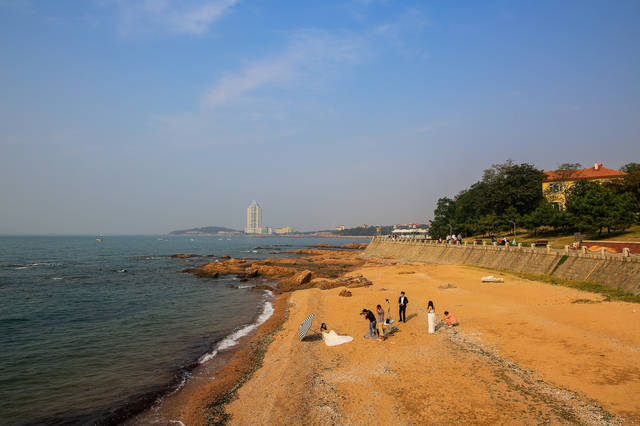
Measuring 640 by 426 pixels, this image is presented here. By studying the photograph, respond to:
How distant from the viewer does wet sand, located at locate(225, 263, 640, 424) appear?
10211mm

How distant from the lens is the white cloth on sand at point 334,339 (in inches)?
685

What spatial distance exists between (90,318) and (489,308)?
28.8 meters

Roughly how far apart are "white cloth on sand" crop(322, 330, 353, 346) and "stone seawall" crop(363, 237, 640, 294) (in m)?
18.9

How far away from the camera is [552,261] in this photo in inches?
1248

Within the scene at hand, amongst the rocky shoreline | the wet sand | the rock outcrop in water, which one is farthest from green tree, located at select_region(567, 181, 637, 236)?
the rocky shoreline

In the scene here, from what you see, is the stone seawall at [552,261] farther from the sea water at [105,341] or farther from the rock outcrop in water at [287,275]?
the sea water at [105,341]

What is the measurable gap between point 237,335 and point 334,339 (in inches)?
285

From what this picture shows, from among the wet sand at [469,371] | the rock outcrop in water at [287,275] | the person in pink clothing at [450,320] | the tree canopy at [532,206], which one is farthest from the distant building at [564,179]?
the person in pink clothing at [450,320]

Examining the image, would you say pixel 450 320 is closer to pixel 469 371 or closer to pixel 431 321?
pixel 431 321

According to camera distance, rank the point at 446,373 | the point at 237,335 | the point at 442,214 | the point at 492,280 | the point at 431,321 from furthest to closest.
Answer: the point at 442,214 < the point at 492,280 < the point at 237,335 < the point at 431,321 < the point at 446,373

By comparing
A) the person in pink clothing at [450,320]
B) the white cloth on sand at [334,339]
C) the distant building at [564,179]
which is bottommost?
the white cloth on sand at [334,339]

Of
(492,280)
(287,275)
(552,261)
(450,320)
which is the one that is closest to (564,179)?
(552,261)

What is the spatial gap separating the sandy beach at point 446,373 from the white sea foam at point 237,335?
33.2 inches

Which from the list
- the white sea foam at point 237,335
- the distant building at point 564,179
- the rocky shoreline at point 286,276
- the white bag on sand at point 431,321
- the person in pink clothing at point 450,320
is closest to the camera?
the white bag on sand at point 431,321
